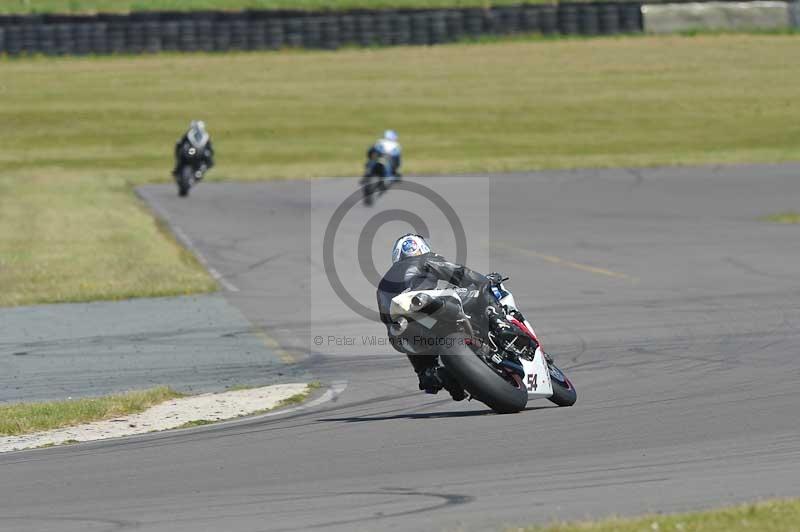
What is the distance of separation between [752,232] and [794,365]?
1264cm

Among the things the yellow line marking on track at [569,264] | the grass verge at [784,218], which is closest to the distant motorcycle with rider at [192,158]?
the yellow line marking on track at [569,264]

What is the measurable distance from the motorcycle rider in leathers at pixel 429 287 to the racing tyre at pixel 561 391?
0.61 metres

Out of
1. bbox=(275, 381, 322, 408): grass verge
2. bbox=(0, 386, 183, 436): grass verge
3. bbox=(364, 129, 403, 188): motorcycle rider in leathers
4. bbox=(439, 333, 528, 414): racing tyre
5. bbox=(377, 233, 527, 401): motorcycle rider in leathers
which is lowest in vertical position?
bbox=(275, 381, 322, 408): grass verge

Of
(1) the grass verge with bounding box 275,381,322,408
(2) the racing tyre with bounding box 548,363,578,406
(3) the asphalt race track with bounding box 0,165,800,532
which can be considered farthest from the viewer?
(1) the grass verge with bounding box 275,381,322,408

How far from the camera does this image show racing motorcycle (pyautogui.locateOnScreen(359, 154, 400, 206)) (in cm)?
3200

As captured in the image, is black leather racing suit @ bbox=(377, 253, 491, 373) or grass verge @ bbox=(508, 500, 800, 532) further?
black leather racing suit @ bbox=(377, 253, 491, 373)

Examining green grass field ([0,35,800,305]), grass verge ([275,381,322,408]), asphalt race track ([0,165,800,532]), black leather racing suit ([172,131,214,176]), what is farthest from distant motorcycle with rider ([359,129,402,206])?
grass verge ([275,381,322,408])

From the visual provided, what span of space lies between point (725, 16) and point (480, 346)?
157ft

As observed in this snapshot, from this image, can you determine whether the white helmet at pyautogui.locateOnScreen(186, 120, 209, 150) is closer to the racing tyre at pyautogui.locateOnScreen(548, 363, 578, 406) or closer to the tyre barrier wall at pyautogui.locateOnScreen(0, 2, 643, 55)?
the tyre barrier wall at pyautogui.locateOnScreen(0, 2, 643, 55)

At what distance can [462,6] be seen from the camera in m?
54.8

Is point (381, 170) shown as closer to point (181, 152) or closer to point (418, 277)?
point (181, 152)

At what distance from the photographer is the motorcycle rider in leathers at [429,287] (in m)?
10.8

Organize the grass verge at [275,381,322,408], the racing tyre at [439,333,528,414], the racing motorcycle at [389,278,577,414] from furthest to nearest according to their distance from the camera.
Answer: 1. the grass verge at [275,381,322,408]
2. the racing tyre at [439,333,528,414]
3. the racing motorcycle at [389,278,577,414]

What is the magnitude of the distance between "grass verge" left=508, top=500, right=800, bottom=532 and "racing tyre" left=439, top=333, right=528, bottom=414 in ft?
10.7
